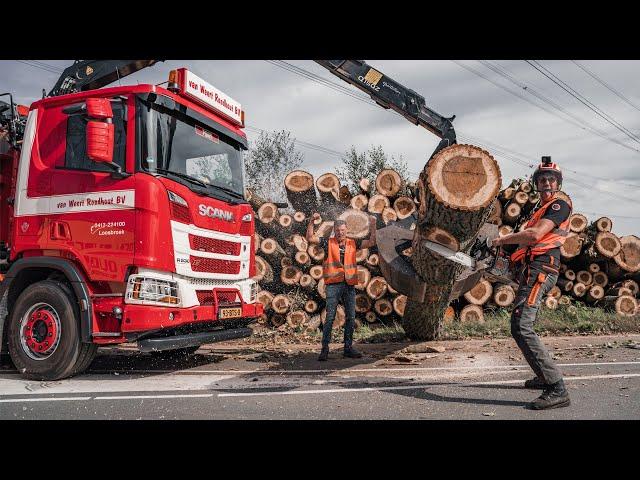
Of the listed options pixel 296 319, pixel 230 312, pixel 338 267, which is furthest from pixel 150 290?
pixel 296 319

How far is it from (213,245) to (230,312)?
78cm

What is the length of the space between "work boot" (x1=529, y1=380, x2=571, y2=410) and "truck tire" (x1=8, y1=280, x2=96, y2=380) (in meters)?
4.11

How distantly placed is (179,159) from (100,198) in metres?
0.87

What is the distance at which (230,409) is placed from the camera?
4113mm

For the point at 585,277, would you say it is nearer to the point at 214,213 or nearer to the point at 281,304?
the point at 281,304

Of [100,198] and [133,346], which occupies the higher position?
[100,198]

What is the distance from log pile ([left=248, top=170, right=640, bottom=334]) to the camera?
9609 mm

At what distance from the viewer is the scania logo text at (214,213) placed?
572 centimetres

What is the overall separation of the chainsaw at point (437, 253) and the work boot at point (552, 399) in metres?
1.25

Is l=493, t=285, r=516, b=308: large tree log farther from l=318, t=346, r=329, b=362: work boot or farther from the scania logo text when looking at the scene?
the scania logo text

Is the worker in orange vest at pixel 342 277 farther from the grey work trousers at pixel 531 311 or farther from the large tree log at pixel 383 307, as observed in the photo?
the grey work trousers at pixel 531 311

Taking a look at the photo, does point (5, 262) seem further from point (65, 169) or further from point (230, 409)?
point (230, 409)

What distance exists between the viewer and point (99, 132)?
5.12 meters
